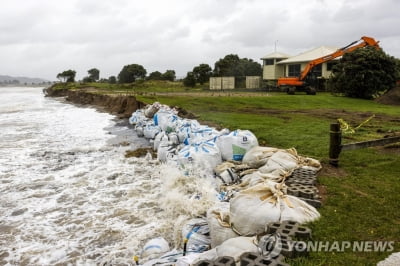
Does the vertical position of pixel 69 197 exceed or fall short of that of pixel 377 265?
it falls short

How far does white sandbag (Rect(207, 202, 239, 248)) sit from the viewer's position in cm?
299

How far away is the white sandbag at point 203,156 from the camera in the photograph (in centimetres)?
545

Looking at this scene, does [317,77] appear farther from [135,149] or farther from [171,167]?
[171,167]

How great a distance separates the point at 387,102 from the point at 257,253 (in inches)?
718

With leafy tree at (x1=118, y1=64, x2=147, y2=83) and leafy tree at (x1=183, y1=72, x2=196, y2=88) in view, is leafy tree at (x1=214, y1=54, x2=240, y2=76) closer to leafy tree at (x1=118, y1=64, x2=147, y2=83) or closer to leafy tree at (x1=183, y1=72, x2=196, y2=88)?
leafy tree at (x1=183, y1=72, x2=196, y2=88)

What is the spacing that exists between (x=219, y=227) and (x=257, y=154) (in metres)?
2.43

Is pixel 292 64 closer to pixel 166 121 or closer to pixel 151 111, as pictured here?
pixel 151 111

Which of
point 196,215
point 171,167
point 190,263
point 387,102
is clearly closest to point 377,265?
point 190,263

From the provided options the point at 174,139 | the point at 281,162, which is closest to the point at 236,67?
the point at 174,139

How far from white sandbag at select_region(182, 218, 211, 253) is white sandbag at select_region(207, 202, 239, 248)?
5.7 inches

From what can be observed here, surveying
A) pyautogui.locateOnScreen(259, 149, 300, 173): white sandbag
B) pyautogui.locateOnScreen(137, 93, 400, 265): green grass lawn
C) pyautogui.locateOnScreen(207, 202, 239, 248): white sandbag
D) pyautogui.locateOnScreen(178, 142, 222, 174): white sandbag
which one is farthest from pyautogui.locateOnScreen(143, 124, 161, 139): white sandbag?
pyautogui.locateOnScreen(207, 202, 239, 248): white sandbag

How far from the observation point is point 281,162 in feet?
15.5

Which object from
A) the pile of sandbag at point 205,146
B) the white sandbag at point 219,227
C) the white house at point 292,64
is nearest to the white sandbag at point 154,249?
the white sandbag at point 219,227

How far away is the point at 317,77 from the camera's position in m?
27.5
